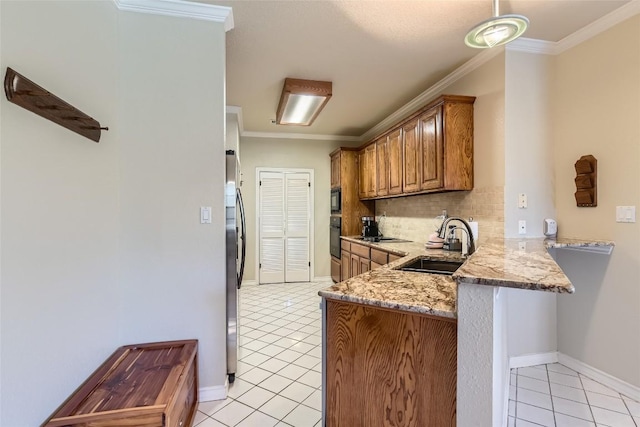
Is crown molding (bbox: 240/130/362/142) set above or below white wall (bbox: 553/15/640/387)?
above

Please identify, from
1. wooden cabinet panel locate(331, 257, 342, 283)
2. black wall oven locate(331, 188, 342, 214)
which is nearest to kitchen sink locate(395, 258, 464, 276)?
wooden cabinet panel locate(331, 257, 342, 283)

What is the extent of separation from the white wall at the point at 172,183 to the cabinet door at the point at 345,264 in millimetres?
2684

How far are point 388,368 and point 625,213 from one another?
6.86 feet

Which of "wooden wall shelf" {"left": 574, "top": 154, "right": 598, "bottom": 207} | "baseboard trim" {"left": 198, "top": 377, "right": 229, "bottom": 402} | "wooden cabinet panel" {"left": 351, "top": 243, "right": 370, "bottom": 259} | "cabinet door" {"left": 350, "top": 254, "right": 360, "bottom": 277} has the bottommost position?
"baseboard trim" {"left": 198, "top": 377, "right": 229, "bottom": 402}

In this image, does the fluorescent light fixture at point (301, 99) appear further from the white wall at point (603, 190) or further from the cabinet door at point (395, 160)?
the white wall at point (603, 190)

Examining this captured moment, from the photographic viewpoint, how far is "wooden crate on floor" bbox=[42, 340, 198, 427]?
53.2 inches

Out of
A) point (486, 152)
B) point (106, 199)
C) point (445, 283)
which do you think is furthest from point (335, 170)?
point (445, 283)

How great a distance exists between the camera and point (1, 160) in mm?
1138

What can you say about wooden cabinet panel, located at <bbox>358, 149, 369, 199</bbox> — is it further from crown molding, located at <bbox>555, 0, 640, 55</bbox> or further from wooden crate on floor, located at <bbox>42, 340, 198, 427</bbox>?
wooden crate on floor, located at <bbox>42, 340, 198, 427</bbox>

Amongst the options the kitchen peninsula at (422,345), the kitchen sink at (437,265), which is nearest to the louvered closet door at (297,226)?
the kitchen sink at (437,265)

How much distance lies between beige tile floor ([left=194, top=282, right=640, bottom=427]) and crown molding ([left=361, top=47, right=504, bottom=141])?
256 cm

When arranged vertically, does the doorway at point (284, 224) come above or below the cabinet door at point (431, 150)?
below

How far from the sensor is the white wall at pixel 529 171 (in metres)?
2.55

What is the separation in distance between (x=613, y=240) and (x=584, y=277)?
38 centimetres
